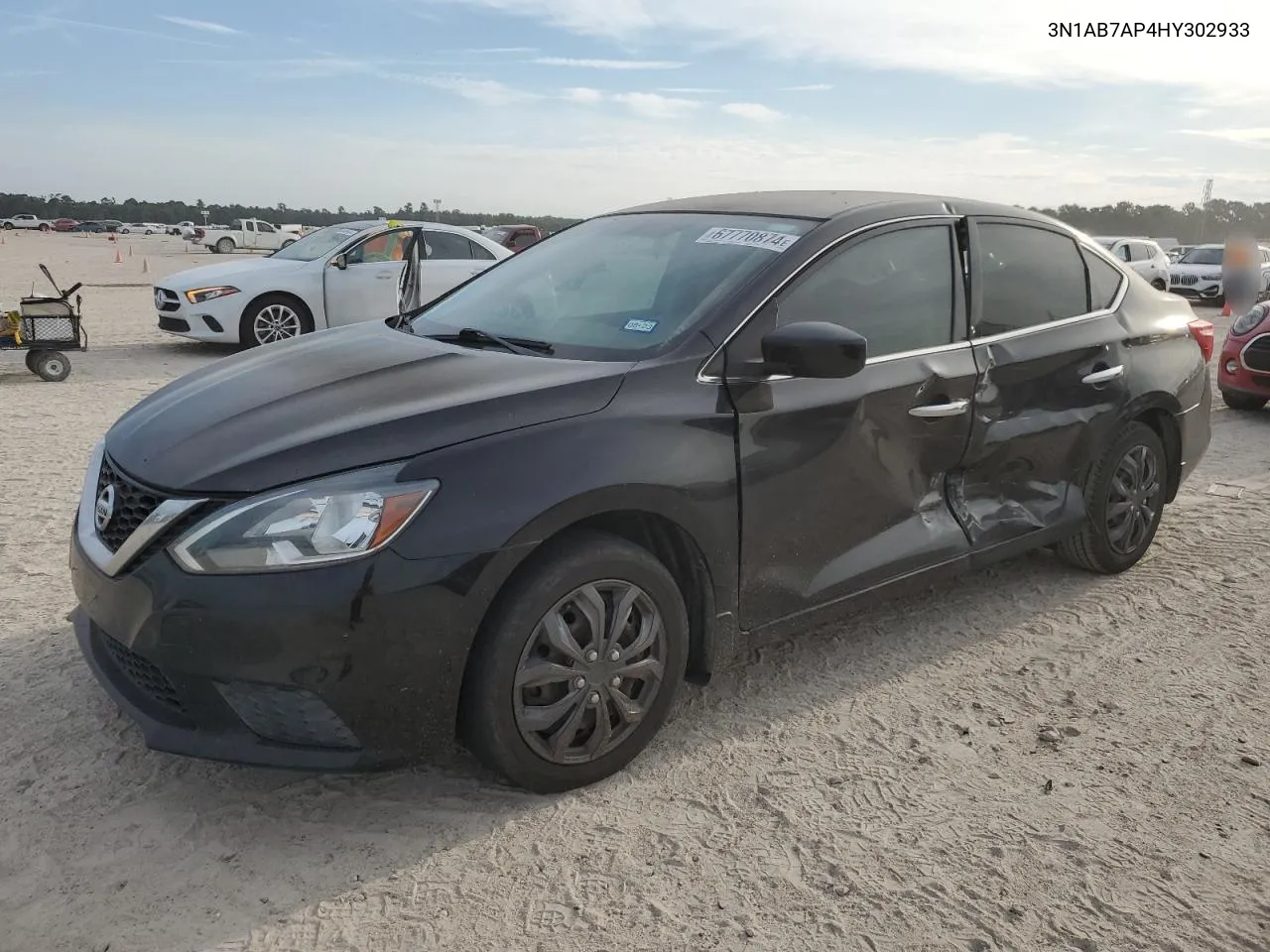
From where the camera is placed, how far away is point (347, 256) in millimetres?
11375

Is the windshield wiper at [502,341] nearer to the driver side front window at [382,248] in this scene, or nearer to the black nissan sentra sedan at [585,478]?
the black nissan sentra sedan at [585,478]

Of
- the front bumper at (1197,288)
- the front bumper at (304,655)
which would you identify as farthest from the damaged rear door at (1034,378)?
the front bumper at (1197,288)

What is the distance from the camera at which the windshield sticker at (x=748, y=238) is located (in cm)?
343

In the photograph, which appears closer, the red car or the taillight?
the taillight

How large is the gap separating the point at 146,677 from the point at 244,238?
60.7 metres

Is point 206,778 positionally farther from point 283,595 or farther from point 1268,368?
point 1268,368

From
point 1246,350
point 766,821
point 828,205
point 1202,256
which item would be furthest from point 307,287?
point 1202,256

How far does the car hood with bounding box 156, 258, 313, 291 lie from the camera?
11.0 metres

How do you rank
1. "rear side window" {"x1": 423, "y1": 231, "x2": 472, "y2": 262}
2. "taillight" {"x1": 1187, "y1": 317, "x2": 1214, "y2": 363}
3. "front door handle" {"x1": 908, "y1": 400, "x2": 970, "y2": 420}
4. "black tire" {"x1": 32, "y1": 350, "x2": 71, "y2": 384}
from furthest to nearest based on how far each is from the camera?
1. "rear side window" {"x1": 423, "y1": 231, "x2": 472, "y2": 262}
2. "black tire" {"x1": 32, "y1": 350, "x2": 71, "y2": 384}
3. "taillight" {"x1": 1187, "y1": 317, "x2": 1214, "y2": 363}
4. "front door handle" {"x1": 908, "y1": 400, "x2": 970, "y2": 420}

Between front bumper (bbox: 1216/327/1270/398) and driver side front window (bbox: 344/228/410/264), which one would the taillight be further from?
driver side front window (bbox: 344/228/410/264)

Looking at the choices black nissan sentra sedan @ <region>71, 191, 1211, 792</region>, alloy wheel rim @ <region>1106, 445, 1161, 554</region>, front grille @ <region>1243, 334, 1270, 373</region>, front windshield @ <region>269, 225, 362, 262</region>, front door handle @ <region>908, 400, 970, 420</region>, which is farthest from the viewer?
front windshield @ <region>269, 225, 362, 262</region>

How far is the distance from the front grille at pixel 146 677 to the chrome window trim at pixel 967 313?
1.63 meters

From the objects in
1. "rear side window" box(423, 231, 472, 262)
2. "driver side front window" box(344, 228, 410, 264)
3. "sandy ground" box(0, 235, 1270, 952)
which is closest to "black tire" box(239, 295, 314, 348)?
"driver side front window" box(344, 228, 410, 264)

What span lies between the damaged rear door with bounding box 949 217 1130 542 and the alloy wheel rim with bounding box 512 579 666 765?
1.48 meters
